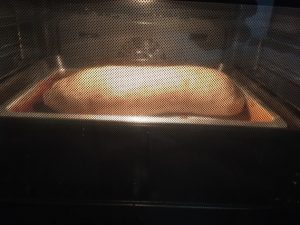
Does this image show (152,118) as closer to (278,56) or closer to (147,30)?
(147,30)

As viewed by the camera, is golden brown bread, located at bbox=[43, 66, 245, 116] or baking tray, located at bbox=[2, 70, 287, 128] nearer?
baking tray, located at bbox=[2, 70, 287, 128]

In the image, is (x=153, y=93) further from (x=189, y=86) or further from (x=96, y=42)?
(x=96, y=42)

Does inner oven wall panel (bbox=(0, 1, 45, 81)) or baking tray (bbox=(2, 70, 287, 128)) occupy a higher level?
inner oven wall panel (bbox=(0, 1, 45, 81))

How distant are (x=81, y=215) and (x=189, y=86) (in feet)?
1.44

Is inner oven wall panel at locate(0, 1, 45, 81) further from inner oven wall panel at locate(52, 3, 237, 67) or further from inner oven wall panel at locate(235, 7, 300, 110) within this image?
inner oven wall panel at locate(235, 7, 300, 110)

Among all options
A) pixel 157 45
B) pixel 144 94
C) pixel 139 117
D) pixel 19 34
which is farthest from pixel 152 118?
pixel 19 34

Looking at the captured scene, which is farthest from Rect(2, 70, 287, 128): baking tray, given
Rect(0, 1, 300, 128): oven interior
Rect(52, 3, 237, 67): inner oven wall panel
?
Rect(52, 3, 237, 67): inner oven wall panel

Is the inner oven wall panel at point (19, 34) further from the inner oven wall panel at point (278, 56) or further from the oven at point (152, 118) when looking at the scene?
the inner oven wall panel at point (278, 56)

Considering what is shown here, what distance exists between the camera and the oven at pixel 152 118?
0.60 meters

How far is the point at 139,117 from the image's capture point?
2.11 ft

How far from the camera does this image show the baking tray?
62 centimetres

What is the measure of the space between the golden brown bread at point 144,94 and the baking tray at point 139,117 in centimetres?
3

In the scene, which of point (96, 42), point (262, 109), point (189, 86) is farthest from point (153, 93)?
point (262, 109)

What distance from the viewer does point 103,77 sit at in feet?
2.61
